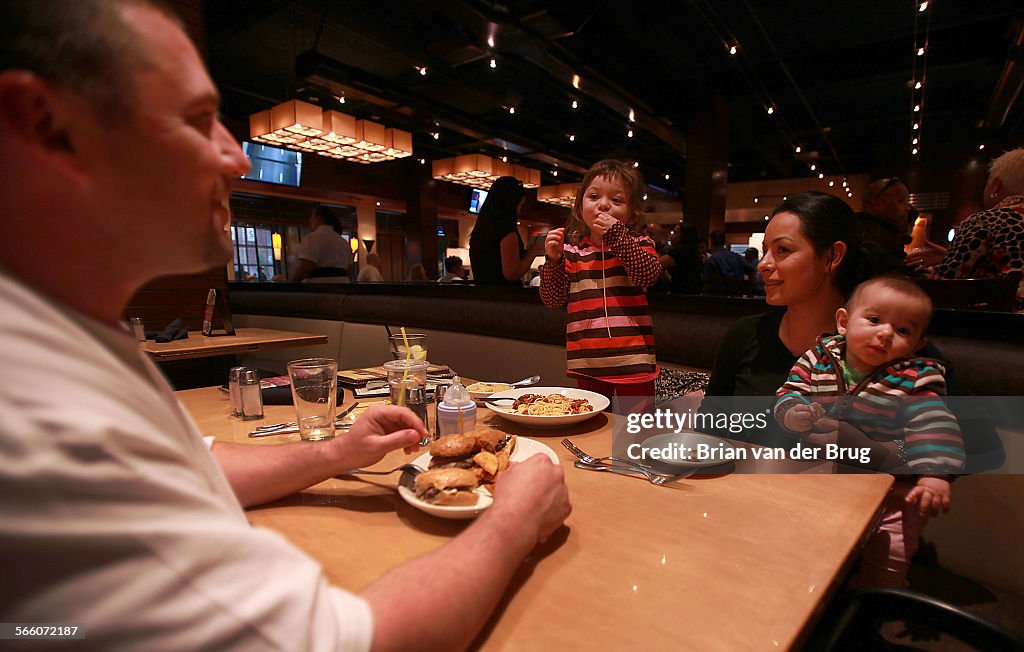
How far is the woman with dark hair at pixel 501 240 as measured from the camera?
10.8 feet

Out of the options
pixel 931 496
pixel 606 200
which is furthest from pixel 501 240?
pixel 931 496

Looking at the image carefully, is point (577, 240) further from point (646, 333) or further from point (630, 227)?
point (646, 333)

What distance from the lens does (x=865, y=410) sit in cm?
134

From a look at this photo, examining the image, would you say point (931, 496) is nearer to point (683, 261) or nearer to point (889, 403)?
point (889, 403)

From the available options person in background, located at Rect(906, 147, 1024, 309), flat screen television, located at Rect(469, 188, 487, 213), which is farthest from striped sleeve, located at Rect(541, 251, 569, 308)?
flat screen television, located at Rect(469, 188, 487, 213)

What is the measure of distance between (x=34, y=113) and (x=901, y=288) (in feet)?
5.78

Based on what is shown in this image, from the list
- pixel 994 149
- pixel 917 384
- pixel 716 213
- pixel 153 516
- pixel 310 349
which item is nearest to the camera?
pixel 153 516

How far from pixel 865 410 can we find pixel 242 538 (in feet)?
5.02

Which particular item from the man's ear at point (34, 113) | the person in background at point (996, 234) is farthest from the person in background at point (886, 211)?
the man's ear at point (34, 113)

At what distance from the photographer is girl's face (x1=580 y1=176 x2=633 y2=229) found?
2.13 meters

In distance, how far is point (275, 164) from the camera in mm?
9820

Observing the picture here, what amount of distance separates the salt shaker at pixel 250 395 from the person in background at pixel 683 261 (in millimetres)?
3549

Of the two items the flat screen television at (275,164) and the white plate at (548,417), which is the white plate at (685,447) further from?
the flat screen television at (275,164)


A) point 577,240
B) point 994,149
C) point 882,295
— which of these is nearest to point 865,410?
point 882,295
